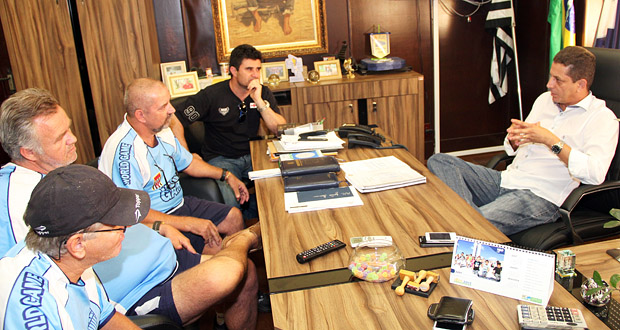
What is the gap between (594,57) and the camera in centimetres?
254

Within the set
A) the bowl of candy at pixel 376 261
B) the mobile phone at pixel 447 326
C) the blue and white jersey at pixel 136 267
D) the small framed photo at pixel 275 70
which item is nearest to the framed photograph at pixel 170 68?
the small framed photo at pixel 275 70

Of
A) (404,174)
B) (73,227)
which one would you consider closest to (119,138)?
(73,227)

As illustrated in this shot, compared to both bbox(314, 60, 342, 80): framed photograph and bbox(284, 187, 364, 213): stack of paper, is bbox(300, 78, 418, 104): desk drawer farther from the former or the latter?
bbox(284, 187, 364, 213): stack of paper

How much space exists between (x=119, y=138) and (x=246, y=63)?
3.92 ft

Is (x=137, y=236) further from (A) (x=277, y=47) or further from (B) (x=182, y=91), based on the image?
(A) (x=277, y=47)

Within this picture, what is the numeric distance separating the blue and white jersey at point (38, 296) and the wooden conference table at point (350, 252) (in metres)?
0.53

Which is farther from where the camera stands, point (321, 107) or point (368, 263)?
point (321, 107)

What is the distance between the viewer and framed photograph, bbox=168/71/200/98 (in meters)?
4.02

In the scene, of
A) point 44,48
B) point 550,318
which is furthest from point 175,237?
point 44,48

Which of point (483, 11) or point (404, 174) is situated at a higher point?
point (483, 11)

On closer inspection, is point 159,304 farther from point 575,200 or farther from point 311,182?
point 575,200

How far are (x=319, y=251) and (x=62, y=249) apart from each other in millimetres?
783

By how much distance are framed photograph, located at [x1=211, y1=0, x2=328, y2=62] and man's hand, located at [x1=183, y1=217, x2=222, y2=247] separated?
7.12ft

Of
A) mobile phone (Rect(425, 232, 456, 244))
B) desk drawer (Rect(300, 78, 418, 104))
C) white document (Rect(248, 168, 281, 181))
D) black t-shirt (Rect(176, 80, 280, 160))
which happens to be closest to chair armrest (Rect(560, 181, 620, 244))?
mobile phone (Rect(425, 232, 456, 244))
